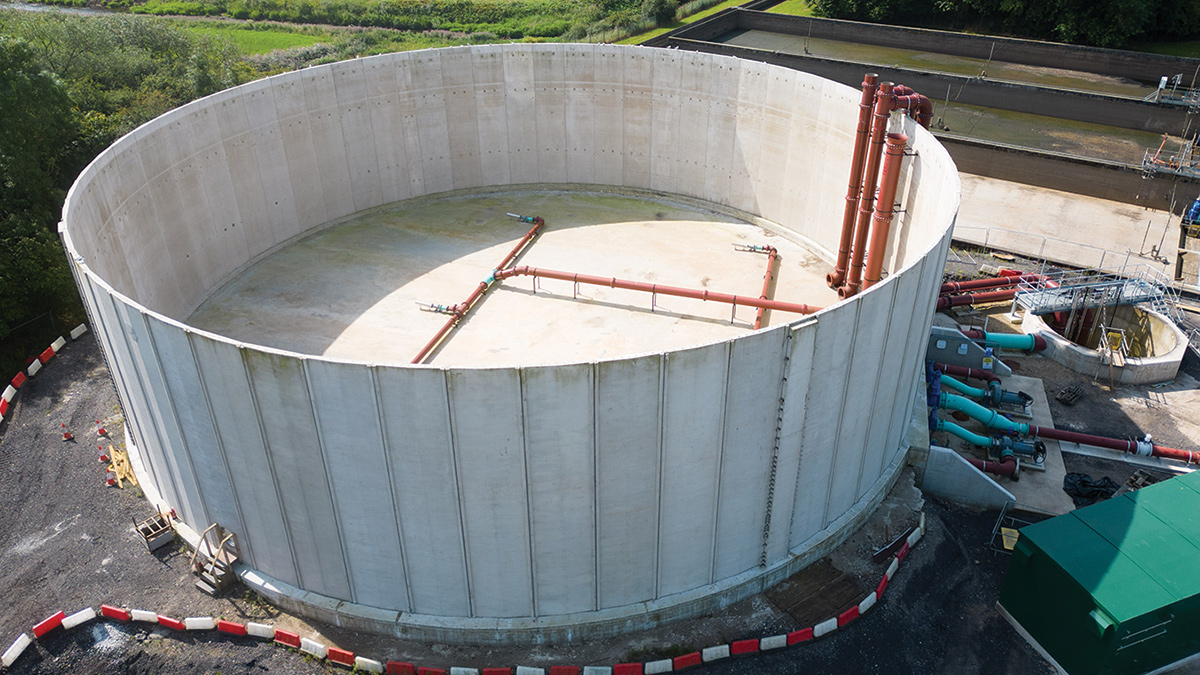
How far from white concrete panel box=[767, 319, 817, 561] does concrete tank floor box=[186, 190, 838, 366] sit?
24.7ft

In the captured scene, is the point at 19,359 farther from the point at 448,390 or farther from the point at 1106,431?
the point at 1106,431

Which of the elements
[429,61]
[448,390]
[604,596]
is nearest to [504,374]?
[448,390]

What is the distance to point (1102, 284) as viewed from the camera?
25.4 meters

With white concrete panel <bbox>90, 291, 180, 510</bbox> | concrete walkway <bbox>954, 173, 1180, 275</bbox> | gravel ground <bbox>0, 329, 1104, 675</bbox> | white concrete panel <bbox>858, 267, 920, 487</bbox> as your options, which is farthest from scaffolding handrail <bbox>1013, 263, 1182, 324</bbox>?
white concrete panel <bbox>90, 291, 180, 510</bbox>

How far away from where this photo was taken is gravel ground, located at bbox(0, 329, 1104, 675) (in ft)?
53.7

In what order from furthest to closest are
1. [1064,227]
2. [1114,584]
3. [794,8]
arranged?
[794,8] → [1064,227] → [1114,584]

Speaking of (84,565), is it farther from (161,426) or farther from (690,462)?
(690,462)

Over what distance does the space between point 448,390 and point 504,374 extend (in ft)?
3.22

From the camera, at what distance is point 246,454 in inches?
619

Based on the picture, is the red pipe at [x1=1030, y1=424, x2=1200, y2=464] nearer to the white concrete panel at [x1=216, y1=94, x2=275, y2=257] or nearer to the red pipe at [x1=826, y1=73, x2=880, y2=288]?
the red pipe at [x1=826, y1=73, x2=880, y2=288]

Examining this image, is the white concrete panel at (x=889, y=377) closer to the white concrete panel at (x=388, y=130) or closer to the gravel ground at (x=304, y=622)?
the gravel ground at (x=304, y=622)

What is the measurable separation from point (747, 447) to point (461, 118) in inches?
818

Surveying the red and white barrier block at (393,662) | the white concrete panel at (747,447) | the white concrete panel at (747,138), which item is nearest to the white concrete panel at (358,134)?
the white concrete panel at (747,138)

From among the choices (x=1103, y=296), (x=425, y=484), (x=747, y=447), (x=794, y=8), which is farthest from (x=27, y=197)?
(x=794, y=8)
